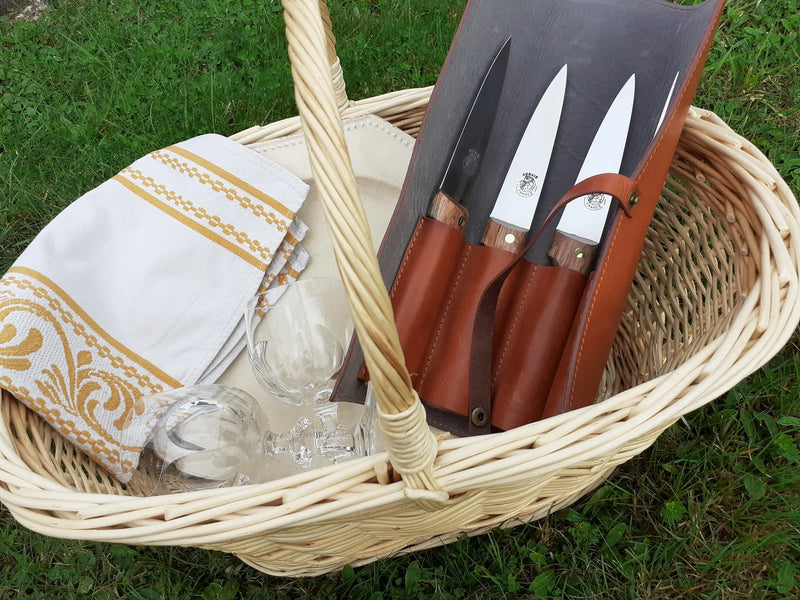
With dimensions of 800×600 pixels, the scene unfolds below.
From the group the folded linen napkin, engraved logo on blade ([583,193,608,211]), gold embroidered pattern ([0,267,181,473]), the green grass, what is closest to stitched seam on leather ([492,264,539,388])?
engraved logo on blade ([583,193,608,211])

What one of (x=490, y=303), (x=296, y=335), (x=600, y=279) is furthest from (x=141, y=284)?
(x=600, y=279)

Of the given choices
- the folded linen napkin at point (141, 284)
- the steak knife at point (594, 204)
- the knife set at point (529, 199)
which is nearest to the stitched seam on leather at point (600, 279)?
the knife set at point (529, 199)

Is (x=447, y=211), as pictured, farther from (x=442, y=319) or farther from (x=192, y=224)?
(x=192, y=224)

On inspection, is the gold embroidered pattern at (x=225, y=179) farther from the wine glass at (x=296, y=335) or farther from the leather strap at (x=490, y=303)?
the leather strap at (x=490, y=303)

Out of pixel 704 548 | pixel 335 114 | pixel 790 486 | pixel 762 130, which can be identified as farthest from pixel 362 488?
pixel 762 130

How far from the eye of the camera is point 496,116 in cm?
101

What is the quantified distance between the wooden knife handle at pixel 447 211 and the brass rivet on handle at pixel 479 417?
0.26 metres

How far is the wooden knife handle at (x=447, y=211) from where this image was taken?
0.92m

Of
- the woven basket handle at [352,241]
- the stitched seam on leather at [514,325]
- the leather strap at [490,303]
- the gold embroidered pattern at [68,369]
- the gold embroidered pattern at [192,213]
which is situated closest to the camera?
the woven basket handle at [352,241]

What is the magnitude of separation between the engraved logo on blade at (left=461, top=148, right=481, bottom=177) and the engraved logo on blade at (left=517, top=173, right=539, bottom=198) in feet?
0.24

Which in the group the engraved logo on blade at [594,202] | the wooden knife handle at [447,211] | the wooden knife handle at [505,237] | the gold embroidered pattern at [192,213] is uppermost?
the engraved logo on blade at [594,202]

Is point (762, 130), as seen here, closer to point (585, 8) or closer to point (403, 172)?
point (585, 8)

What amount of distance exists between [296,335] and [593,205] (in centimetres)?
44

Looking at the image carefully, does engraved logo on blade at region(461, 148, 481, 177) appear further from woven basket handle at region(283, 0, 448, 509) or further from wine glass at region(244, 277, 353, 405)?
woven basket handle at region(283, 0, 448, 509)
